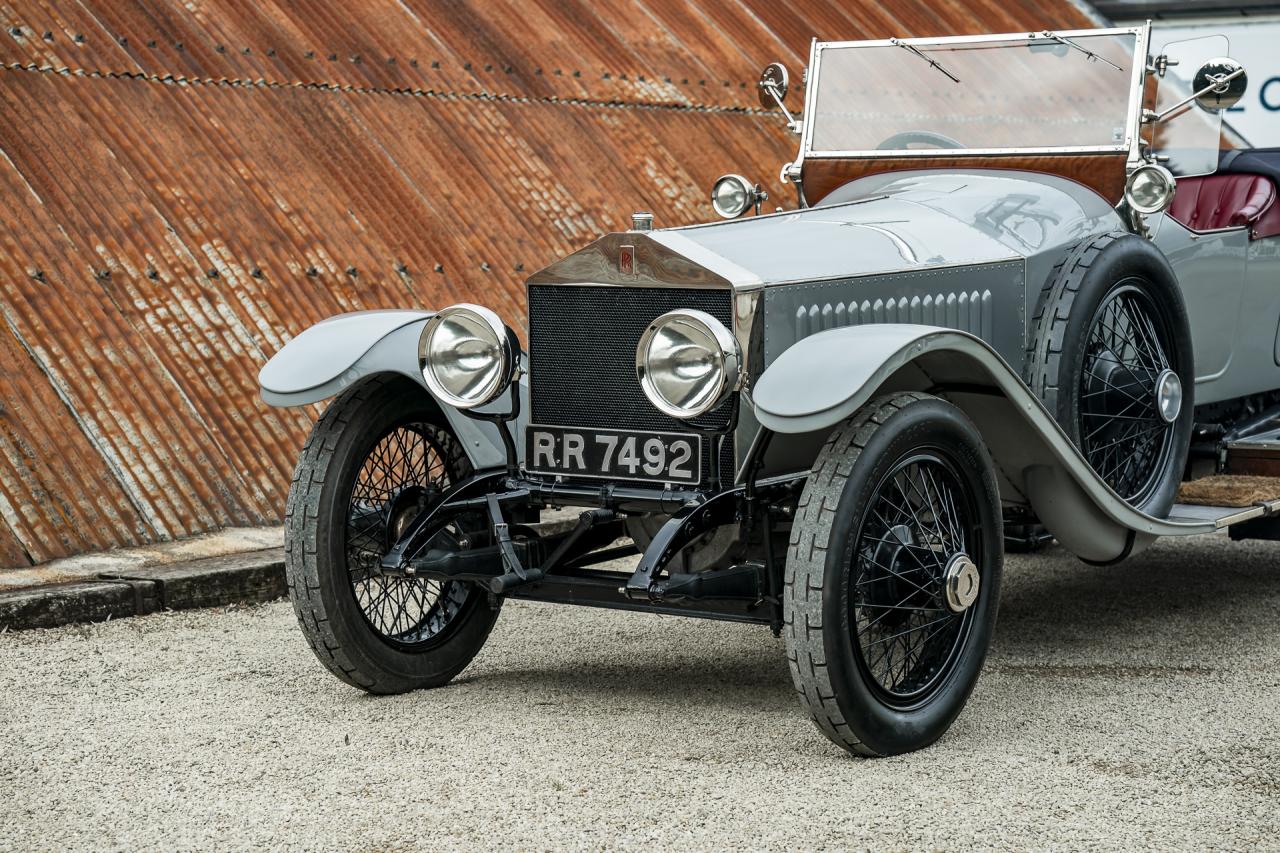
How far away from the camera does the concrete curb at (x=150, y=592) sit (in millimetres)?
5336

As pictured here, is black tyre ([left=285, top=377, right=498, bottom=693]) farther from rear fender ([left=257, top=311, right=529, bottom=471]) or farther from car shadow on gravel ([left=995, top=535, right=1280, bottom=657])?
car shadow on gravel ([left=995, top=535, right=1280, bottom=657])

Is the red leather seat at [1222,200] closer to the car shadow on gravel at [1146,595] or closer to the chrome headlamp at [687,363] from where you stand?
the car shadow on gravel at [1146,595]

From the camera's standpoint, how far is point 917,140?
19.0ft

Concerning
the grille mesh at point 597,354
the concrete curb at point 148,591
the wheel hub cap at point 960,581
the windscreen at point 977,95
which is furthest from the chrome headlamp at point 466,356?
the windscreen at point 977,95

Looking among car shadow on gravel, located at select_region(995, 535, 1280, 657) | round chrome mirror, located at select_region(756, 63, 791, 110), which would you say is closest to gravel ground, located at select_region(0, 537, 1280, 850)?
car shadow on gravel, located at select_region(995, 535, 1280, 657)

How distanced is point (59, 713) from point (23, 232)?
9.63 ft

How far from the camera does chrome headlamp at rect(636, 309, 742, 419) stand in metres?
3.98

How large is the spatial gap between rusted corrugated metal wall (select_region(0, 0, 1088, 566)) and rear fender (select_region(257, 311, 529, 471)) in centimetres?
183

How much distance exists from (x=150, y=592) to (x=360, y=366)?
165 cm

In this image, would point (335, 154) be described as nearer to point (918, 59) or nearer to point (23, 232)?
point (23, 232)

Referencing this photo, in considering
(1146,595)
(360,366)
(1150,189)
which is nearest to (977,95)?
(1150,189)

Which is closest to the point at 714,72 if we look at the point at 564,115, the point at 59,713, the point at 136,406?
the point at 564,115

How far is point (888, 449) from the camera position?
152 inches

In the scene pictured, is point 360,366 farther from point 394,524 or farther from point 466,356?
point 394,524
